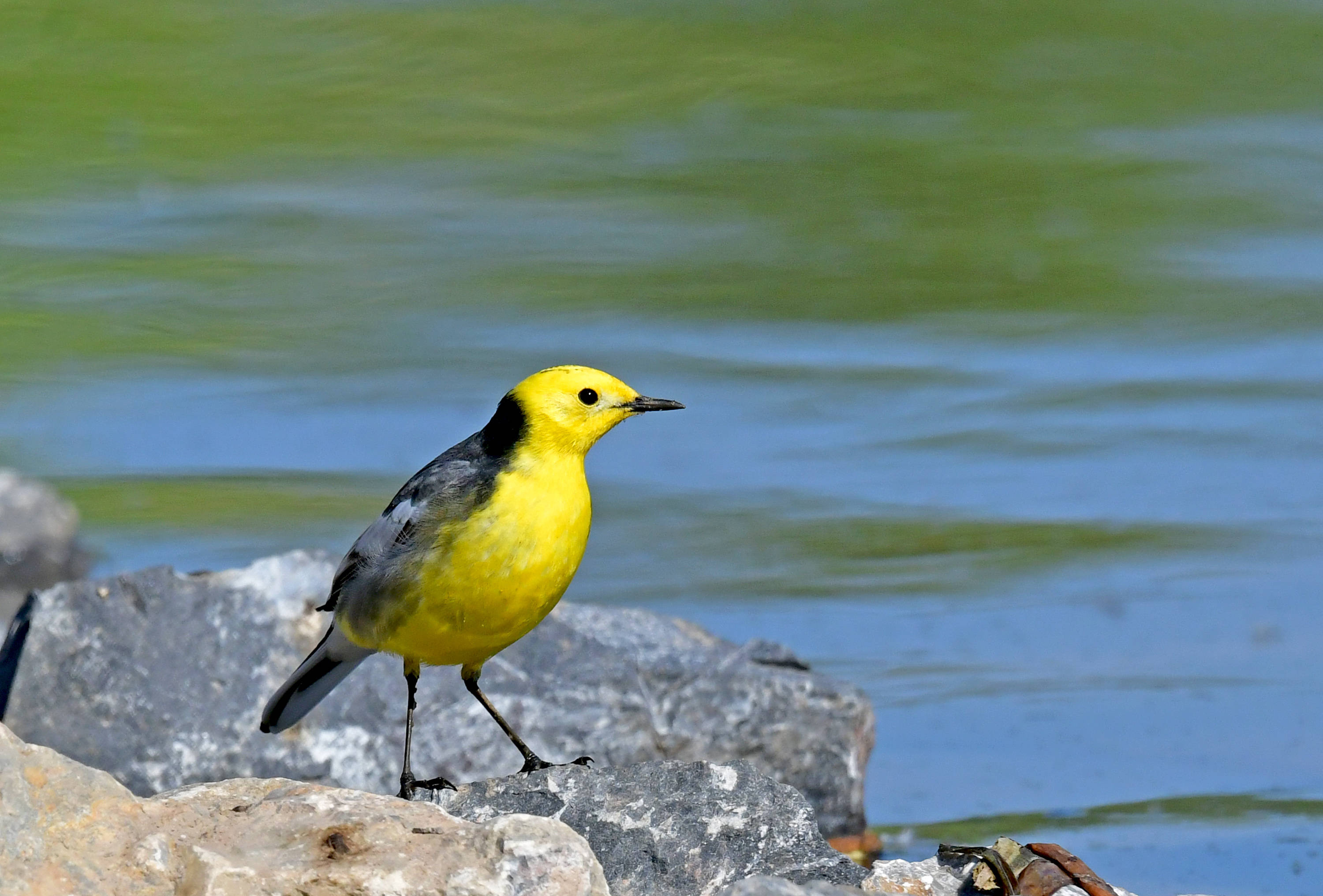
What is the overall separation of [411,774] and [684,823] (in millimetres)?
1255

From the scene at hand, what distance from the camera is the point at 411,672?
225 inches

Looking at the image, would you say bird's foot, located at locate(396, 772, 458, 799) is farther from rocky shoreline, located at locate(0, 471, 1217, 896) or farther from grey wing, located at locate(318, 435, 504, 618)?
grey wing, located at locate(318, 435, 504, 618)

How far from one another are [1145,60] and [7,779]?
447 inches

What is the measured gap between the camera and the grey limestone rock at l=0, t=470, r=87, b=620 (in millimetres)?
10375

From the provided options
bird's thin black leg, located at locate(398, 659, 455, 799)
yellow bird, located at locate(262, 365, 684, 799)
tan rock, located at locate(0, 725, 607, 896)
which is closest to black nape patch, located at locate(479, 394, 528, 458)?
yellow bird, located at locate(262, 365, 684, 799)

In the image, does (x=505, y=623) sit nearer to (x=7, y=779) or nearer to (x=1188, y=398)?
(x=7, y=779)

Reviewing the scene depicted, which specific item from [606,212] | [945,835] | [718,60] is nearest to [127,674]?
[945,835]

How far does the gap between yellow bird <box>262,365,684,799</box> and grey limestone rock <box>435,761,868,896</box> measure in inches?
26.0

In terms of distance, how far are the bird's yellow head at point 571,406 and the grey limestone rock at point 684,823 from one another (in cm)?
106

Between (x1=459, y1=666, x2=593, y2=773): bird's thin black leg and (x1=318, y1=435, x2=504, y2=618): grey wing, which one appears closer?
(x1=318, y1=435, x2=504, y2=618): grey wing

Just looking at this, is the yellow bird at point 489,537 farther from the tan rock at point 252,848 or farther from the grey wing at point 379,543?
the tan rock at point 252,848

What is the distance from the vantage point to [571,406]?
5438mm

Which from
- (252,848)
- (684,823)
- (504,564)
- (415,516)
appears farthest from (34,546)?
(252,848)

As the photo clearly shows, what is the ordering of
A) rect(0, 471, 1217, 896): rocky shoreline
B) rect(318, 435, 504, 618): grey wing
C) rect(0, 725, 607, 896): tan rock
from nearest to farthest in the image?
rect(0, 725, 607, 896): tan rock < rect(318, 435, 504, 618): grey wing < rect(0, 471, 1217, 896): rocky shoreline
